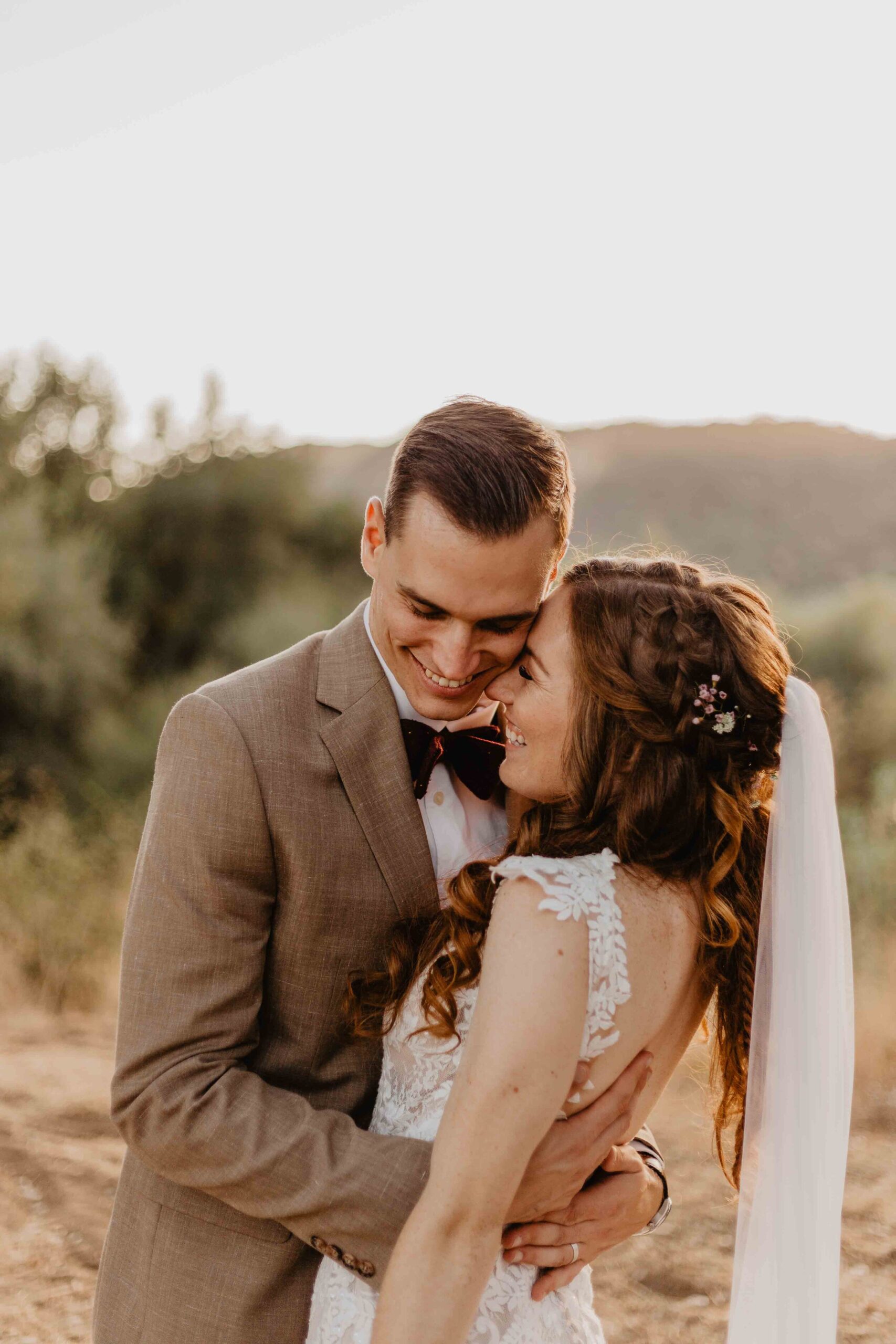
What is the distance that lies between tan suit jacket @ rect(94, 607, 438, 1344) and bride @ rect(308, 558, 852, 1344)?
0.10m

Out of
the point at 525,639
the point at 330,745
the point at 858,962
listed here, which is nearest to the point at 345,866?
the point at 330,745

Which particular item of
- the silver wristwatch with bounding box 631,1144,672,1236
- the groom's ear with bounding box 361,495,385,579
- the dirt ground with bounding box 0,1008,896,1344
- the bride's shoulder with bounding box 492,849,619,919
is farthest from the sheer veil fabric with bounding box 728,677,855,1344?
the dirt ground with bounding box 0,1008,896,1344

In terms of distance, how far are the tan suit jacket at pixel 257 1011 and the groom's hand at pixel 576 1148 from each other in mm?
205

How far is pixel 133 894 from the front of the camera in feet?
6.64

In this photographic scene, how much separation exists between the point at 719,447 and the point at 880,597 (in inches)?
766

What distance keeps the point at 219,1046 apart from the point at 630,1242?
3.52 meters

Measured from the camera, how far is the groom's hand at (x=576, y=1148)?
74.3 inches

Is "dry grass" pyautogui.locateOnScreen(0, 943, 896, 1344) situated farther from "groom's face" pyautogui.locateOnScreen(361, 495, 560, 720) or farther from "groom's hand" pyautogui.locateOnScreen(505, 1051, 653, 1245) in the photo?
"groom's face" pyautogui.locateOnScreen(361, 495, 560, 720)

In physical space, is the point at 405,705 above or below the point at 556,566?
below

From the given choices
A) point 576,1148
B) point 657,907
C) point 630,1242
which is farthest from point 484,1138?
point 630,1242

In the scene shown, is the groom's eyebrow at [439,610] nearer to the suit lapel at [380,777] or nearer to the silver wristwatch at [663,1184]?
the suit lapel at [380,777]

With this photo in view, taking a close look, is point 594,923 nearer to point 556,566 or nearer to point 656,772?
point 656,772

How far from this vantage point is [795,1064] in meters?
2.20

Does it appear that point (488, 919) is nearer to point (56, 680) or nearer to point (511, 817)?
point (511, 817)
